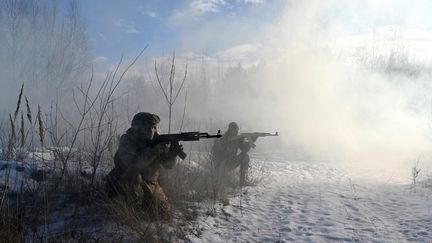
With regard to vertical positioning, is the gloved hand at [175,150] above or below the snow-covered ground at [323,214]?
above

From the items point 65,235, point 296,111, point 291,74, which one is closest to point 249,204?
point 65,235

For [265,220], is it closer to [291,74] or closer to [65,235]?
[65,235]

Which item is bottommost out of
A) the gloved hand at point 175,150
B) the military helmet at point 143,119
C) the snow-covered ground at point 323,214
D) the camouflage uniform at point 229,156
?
the snow-covered ground at point 323,214

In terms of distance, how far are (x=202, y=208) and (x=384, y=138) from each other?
17111mm

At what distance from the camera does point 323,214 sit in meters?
5.44

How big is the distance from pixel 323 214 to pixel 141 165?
292 centimetres

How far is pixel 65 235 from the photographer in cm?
350

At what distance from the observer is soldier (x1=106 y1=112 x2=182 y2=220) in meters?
4.18

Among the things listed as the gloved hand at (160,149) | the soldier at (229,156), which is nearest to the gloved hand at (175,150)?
the gloved hand at (160,149)

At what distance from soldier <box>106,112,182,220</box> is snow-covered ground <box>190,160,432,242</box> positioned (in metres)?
0.66

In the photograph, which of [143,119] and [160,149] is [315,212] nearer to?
[160,149]

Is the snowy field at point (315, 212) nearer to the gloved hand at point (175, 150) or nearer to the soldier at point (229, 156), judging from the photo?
the soldier at point (229, 156)

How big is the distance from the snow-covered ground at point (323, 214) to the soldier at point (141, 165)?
0.66m

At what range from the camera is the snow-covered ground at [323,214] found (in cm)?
444
